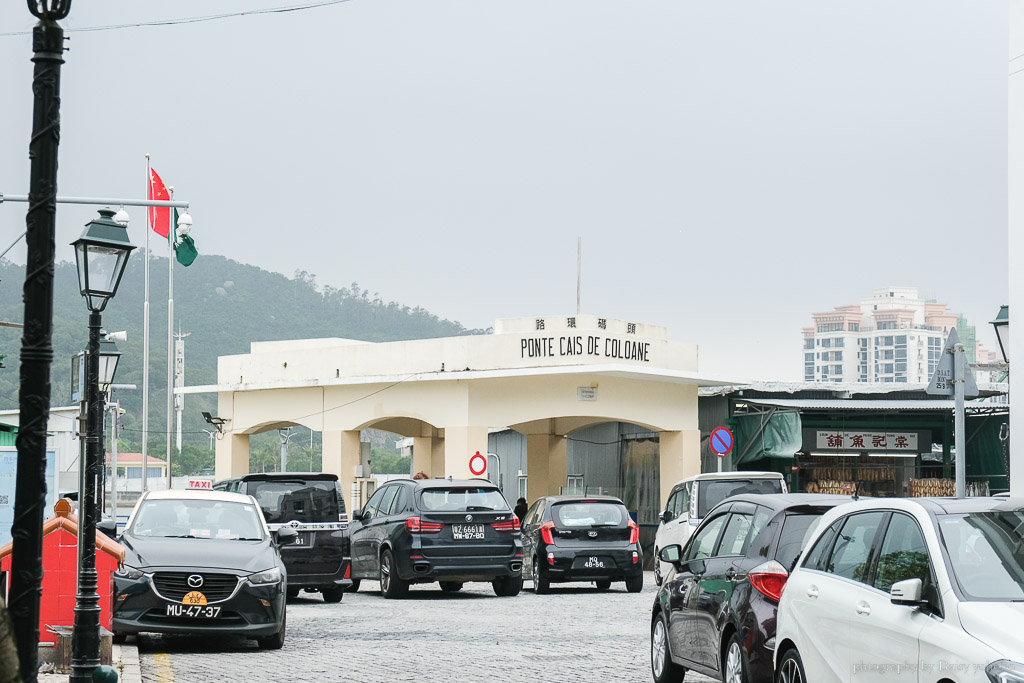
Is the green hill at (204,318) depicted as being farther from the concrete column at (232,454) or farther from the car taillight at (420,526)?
the car taillight at (420,526)

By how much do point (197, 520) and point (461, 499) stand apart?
23.2 feet

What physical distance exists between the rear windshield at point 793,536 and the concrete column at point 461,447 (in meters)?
23.5

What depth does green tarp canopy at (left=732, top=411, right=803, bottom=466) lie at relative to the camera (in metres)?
33.6

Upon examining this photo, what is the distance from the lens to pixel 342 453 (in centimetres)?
3688

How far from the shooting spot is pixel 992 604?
21.2 ft

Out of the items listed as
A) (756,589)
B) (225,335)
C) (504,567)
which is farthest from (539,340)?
(225,335)

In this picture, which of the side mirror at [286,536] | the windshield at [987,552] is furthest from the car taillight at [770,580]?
the side mirror at [286,536]

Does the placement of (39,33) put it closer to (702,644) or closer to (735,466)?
(702,644)

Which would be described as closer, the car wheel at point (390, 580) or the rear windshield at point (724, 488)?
the car wheel at point (390, 580)

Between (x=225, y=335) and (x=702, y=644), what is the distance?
97659 mm

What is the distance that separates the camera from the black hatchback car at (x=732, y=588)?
9.13m

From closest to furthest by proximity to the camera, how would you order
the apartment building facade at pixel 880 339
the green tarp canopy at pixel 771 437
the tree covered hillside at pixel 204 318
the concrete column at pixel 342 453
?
the green tarp canopy at pixel 771 437
the concrete column at pixel 342 453
the tree covered hillside at pixel 204 318
the apartment building facade at pixel 880 339

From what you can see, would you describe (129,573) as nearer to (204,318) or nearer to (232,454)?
(232,454)

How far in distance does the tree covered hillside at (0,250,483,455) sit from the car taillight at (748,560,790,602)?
222ft
